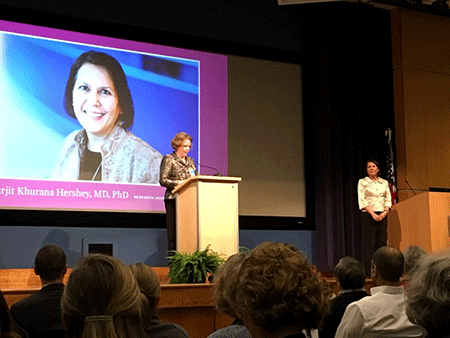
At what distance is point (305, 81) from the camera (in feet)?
27.6

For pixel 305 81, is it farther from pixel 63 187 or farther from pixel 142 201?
pixel 63 187

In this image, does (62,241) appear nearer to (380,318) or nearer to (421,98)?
(380,318)

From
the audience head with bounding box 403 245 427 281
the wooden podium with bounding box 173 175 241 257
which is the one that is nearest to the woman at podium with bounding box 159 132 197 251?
the wooden podium with bounding box 173 175 241 257

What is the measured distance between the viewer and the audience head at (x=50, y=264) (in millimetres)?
2752

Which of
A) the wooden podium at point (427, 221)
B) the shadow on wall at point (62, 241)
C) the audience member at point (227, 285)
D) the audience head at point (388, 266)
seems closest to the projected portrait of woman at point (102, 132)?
the shadow on wall at point (62, 241)

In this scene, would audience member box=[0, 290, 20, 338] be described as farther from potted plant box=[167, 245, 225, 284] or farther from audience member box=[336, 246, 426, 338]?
potted plant box=[167, 245, 225, 284]

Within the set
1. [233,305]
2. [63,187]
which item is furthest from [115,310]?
[63,187]

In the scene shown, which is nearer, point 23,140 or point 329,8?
point 23,140

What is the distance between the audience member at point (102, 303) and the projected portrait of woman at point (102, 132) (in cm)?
532

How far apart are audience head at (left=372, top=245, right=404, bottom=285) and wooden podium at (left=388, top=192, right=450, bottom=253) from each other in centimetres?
431

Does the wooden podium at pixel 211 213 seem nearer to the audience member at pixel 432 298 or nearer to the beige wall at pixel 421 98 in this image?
the beige wall at pixel 421 98

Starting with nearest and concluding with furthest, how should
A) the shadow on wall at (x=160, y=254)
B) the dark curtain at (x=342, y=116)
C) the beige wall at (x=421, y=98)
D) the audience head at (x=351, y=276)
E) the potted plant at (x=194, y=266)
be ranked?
the audience head at (x=351, y=276) < the potted plant at (x=194, y=266) < the shadow on wall at (x=160, y=254) < the dark curtain at (x=342, y=116) < the beige wall at (x=421, y=98)

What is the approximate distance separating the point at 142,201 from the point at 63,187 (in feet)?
2.85

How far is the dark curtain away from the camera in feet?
26.6
